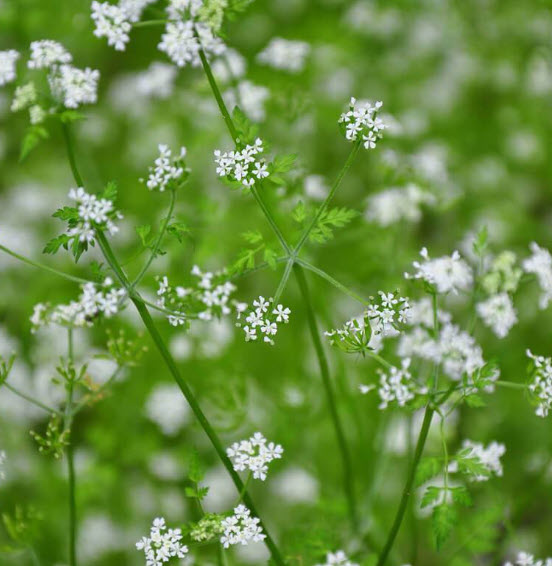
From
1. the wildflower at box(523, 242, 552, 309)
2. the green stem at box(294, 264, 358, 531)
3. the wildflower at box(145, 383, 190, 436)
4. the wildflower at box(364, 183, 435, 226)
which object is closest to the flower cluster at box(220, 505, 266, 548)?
the green stem at box(294, 264, 358, 531)

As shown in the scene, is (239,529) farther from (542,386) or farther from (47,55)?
(47,55)

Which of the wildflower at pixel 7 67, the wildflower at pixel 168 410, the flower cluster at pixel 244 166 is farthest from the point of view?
the wildflower at pixel 168 410

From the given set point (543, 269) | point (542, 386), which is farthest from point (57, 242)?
point (543, 269)

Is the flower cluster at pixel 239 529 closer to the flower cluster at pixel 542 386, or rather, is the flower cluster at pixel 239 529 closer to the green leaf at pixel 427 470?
the green leaf at pixel 427 470

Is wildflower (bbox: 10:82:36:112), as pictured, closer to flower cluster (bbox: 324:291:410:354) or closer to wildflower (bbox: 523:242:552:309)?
flower cluster (bbox: 324:291:410:354)

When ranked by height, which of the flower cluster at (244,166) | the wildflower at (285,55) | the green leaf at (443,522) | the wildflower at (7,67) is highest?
the wildflower at (285,55)

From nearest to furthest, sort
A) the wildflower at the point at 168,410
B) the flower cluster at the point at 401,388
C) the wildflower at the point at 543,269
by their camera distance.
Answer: the flower cluster at the point at 401,388, the wildflower at the point at 543,269, the wildflower at the point at 168,410

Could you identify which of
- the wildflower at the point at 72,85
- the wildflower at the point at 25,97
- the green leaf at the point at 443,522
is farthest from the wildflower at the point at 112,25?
the green leaf at the point at 443,522
